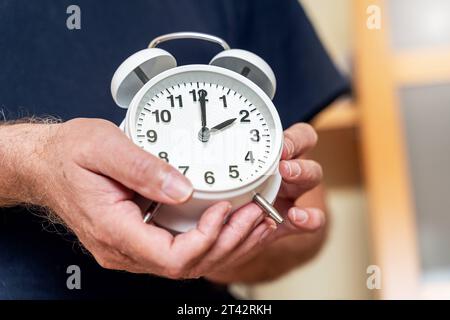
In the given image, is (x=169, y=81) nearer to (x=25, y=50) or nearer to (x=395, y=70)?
(x=25, y=50)

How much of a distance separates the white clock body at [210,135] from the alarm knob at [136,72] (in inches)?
1.2

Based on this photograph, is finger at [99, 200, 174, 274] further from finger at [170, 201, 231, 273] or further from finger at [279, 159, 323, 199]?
finger at [279, 159, 323, 199]

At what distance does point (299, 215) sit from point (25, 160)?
0.24 metres

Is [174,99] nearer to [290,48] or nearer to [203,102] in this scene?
[203,102]

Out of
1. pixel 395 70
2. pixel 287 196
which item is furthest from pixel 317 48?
pixel 287 196

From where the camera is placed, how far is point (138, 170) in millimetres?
432

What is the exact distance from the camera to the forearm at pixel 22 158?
1.69ft

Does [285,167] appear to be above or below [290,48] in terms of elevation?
below

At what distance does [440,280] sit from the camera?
3.34 feet

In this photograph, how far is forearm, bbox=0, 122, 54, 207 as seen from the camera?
1.69ft

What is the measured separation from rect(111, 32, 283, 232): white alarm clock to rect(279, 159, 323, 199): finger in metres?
0.02

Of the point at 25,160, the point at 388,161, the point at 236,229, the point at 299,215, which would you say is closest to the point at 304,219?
the point at 299,215

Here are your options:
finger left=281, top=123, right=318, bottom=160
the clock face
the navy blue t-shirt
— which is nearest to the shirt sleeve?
the navy blue t-shirt

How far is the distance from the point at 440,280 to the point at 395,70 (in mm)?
357
